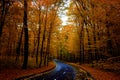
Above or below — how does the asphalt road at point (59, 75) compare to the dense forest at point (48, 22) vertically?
below

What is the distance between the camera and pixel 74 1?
32.8m

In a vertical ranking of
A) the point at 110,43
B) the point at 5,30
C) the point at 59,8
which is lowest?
the point at 110,43

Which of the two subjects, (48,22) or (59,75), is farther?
(48,22)

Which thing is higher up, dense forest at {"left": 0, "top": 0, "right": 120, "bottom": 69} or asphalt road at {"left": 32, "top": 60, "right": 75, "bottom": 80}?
dense forest at {"left": 0, "top": 0, "right": 120, "bottom": 69}

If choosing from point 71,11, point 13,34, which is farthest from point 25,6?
point 71,11

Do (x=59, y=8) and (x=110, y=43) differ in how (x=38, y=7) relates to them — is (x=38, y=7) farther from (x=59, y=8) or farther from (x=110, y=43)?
(x=110, y=43)

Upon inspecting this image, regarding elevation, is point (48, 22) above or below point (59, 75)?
above

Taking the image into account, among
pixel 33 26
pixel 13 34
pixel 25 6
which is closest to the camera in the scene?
pixel 25 6

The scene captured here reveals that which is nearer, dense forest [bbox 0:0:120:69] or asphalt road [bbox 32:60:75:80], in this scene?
asphalt road [bbox 32:60:75:80]

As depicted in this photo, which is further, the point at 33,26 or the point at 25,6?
the point at 33,26

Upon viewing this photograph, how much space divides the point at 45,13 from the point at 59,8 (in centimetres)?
323

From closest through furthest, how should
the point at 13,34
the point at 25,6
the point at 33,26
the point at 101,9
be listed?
the point at 25,6, the point at 101,9, the point at 13,34, the point at 33,26

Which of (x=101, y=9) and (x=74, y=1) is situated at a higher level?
(x=74, y=1)

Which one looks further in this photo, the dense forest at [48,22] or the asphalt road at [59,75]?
the dense forest at [48,22]
